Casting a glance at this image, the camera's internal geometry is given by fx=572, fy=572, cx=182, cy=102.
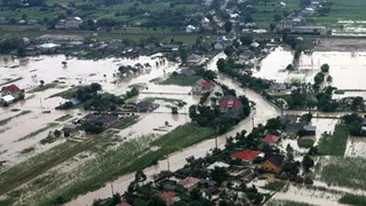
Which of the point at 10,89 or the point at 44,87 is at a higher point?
the point at 10,89

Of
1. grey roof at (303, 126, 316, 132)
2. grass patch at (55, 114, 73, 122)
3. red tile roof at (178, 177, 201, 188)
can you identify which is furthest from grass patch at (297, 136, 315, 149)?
grass patch at (55, 114, 73, 122)

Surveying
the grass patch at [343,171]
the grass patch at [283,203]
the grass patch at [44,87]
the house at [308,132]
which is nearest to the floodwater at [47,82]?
the grass patch at [44,87]

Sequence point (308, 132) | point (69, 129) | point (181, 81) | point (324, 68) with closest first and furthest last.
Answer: point (308, 132), point (69, 129), point (324, 68), point (181, 81)

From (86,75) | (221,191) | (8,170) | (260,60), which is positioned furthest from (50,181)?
(260,60)

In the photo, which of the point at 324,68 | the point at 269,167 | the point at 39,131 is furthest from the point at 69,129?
the point at 324,68

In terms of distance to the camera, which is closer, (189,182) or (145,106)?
(189,182)

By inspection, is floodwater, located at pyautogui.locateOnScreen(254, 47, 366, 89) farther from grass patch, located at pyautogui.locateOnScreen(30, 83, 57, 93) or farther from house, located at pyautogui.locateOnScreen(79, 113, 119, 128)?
grass patch, located at pyautogui.locateOnScreen(30, 83, 57, 93)

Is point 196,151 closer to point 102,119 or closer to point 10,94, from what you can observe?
point 102,119

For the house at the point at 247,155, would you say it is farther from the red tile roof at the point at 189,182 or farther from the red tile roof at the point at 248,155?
the red tile roof at the point at 189,182
